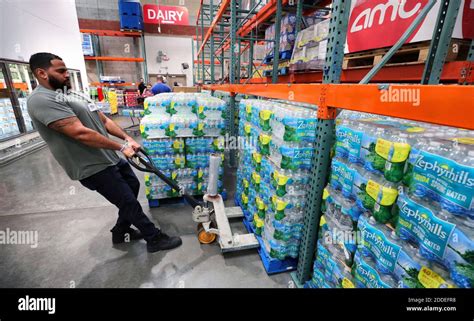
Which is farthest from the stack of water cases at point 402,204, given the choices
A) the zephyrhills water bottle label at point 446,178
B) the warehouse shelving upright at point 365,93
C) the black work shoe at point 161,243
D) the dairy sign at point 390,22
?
the black work shoe at point 161,243

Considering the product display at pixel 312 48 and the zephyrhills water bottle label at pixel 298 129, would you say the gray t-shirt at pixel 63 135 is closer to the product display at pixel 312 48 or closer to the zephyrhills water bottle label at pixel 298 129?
the zephyrhills water bottle label at pixel 298 129

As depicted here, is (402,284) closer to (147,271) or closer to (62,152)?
(147,271)

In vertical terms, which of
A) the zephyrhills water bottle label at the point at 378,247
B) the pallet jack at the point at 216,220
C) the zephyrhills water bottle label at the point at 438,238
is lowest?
the pallet jack at the point at 216,220

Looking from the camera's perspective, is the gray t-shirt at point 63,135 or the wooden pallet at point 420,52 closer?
the wooden pallet at point 420,52

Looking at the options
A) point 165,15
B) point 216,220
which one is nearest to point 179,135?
point 216,220

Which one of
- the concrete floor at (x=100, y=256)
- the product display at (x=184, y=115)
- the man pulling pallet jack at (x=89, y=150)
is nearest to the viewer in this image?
the man pulling pallet jack at (x=89, y=150)

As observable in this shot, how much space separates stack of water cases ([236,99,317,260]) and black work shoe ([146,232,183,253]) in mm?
1116

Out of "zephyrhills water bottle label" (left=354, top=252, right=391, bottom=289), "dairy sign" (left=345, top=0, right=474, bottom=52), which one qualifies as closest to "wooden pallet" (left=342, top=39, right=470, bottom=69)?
"dairy sign" (left=345, top=0, right=474, bottom=52)

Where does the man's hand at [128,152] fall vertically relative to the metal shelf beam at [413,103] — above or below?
below

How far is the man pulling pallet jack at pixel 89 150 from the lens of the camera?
7.30 feet

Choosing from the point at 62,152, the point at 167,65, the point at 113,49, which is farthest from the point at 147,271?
the point at 113,49

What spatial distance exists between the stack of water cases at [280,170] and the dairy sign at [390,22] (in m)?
1.01

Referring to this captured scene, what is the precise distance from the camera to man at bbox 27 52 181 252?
2.21 meters
